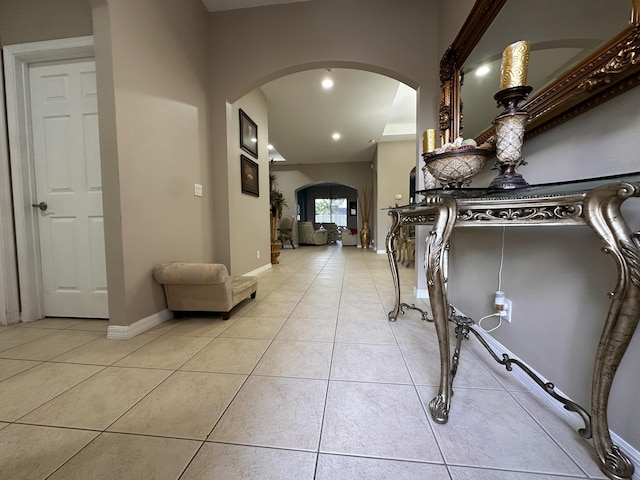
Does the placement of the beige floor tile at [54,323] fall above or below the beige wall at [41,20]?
below

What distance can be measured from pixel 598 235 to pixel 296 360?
4.09 ft

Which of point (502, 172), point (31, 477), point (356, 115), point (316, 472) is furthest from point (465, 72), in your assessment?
point (356, 115)

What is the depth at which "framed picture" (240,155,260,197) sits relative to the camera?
320 cm

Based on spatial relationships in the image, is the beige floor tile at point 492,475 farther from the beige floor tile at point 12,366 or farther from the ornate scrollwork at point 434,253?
the beige floor tile at point 12,366

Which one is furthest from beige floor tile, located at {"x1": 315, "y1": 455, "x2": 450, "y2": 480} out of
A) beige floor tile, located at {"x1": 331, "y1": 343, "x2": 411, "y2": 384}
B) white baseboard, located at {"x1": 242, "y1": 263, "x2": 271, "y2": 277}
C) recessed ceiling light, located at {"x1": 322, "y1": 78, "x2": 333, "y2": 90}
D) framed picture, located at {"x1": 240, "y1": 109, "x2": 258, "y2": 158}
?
recessed ceiling light, located at {"x1": 322, "y1": 78, "x2": 333, "y2": 90}

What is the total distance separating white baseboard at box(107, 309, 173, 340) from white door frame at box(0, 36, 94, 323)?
950 mm

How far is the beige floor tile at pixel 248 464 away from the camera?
2.28ft

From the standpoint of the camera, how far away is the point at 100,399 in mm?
1019

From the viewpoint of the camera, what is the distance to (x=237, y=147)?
3043 millimetres

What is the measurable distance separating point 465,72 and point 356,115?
133 inches

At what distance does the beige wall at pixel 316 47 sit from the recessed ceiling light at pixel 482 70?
0.74 metres

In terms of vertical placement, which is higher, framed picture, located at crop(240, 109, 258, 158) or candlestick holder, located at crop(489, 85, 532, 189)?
framed picture, located at crop(240, 109, 258, 158)

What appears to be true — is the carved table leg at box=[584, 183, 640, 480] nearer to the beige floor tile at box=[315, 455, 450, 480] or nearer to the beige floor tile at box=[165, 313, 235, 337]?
the beige floor tile at box=[315, 455, 450, 480]

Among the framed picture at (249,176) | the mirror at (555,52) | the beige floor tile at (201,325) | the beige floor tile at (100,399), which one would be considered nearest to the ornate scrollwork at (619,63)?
the mirror at (555,52)
